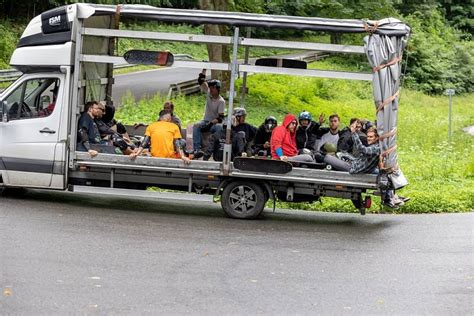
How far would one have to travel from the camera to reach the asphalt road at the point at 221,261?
9.91m

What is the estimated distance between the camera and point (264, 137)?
1633 cm

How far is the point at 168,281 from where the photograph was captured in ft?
35.2

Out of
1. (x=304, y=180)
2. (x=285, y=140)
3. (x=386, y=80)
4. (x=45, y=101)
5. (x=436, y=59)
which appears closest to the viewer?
(x=386, y=80)

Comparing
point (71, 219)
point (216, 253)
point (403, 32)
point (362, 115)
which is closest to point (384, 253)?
point (216, 253)

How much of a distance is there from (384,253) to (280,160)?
254cm

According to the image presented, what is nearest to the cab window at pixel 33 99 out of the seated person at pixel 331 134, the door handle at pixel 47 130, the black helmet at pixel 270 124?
the door handle at pixel 47 130

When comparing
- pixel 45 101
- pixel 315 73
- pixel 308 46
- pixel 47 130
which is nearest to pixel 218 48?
pixel 45 101

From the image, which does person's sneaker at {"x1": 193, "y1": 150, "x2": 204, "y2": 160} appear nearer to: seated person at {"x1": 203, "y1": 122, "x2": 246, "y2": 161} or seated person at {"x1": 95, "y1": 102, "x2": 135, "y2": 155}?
seated person at {"x1": 203, "y1": 122, "x2": 246, "y2": 161}

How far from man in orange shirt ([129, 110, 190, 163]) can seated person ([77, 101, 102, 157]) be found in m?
0.72

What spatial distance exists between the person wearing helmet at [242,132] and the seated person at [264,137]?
9cm

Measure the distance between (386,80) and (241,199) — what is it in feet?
9.14

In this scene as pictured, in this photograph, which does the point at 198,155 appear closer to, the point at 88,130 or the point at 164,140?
the point at 164,140

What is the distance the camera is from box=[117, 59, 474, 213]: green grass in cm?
1783

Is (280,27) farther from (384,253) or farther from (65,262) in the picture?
(65,262)
